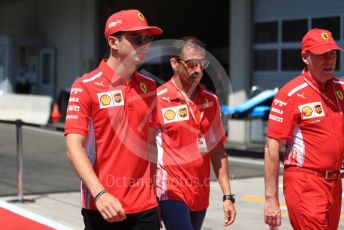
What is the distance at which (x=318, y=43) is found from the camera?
14.9ft

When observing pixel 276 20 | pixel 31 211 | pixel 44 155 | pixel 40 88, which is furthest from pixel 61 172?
pixel 40 88

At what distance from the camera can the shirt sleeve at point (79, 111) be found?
3.67m

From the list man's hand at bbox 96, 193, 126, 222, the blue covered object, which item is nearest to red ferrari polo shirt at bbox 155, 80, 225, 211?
man's hand at bbox 96, 193, 126, 222

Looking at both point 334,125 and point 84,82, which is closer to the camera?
Result: point 84,82

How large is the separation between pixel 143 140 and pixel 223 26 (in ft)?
89.2

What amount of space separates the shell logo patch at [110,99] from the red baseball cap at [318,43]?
1.49 metres

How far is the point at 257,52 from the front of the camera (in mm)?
19719

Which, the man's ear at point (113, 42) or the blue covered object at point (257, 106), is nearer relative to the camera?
the man's ear at point (113, 42)

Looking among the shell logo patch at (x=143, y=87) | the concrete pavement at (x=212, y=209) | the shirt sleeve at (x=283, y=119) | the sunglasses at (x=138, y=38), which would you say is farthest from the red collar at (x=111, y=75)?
the concrete pavement at (x=212, y=209)

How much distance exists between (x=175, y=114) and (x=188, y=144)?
0.24 m

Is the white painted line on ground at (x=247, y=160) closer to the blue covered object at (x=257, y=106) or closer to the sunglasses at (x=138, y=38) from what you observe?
the blue covered object at (x=257, y=106)

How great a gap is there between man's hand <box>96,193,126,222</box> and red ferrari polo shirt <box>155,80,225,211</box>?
135 centimetres

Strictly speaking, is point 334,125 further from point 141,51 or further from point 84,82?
point 84,82

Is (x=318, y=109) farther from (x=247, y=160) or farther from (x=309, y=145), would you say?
(x=247, y=160)
